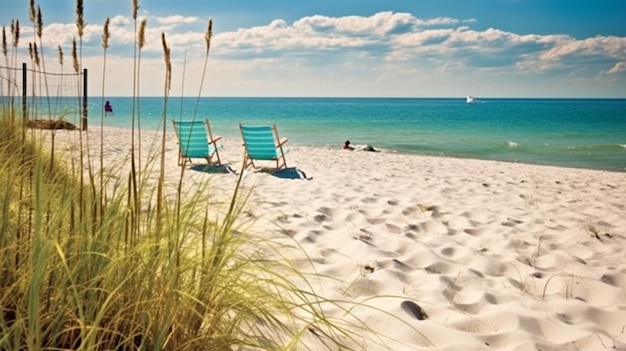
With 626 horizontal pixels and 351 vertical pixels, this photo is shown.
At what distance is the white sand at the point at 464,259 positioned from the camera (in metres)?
2.31

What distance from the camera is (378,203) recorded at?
207 inches

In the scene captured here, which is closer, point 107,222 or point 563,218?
point 107,222

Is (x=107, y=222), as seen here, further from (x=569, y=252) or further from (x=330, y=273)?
(x=569, y=252)

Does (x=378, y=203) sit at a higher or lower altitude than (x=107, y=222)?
lower

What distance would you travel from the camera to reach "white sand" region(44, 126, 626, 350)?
7.57 feet

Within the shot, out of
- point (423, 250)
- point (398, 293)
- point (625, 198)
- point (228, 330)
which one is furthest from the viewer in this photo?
point (625, 198)

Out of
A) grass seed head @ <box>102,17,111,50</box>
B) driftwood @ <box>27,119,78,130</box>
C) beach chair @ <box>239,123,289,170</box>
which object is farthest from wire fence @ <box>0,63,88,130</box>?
beach chair @ <box>239,123,289,170</box>

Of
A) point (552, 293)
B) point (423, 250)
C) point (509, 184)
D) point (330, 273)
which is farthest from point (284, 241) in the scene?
point (509, 184)

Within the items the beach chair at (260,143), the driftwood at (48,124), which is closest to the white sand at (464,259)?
the driftwood at (48,124)

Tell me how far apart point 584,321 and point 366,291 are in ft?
3.43

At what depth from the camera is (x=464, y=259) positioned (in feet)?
11.2

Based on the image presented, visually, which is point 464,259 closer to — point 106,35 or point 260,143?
point 106,35

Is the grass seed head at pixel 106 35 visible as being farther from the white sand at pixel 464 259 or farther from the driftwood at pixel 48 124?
the white sand at pixel 464 259

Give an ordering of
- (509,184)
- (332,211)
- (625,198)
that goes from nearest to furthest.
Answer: (332,211), (625,198), (509,184)
